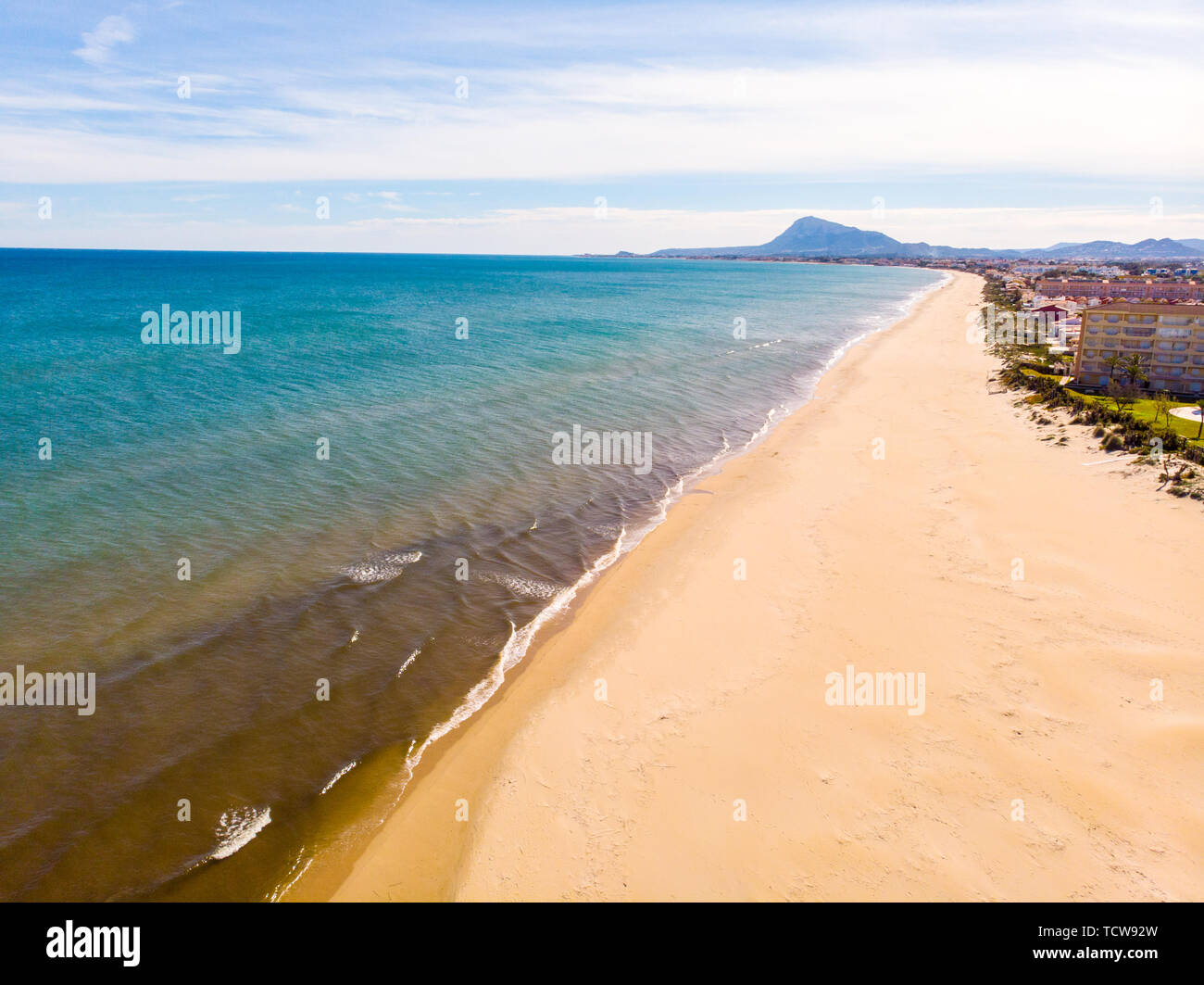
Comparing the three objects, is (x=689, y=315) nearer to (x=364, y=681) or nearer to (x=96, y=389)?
(x=96, y=389)

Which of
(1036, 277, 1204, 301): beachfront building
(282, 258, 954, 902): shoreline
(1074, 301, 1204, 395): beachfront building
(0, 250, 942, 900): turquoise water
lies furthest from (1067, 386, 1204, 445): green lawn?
(1036, 277, 1204, 301): beachfront building

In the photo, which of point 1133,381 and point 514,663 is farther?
point 1133,381

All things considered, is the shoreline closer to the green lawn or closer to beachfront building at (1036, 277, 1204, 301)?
the green lawn

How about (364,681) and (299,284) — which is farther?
(299,284)

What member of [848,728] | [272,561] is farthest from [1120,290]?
[272,561]

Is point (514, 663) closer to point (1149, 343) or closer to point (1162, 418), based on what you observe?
point (1162, 418)
